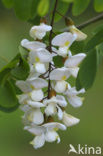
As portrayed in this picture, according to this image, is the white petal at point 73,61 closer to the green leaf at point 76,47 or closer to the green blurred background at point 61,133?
the green leaf at point 76,47

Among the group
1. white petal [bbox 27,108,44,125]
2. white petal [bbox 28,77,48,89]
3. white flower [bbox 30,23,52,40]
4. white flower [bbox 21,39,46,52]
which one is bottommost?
white petal [bbox 27,108,44,125]

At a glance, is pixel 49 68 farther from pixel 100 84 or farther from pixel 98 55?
pixel 100 84

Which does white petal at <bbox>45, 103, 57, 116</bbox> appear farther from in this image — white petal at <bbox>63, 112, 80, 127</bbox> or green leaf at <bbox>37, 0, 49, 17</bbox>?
green leaf at <bbox>37, 0, 49, 17</bbox>

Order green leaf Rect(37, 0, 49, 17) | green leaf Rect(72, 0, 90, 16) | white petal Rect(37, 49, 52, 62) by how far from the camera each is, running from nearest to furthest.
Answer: green leaf Rect(37, 0, 49, 17)
white petal Rect(37, 49, 52, 62)
green leaf Rect(72, 0, 90, 16)

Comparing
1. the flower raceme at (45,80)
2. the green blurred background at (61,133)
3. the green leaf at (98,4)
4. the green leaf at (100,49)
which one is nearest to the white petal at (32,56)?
the flower raceme at (45,80)

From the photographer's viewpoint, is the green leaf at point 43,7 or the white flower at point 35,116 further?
the white flower at point 35,116

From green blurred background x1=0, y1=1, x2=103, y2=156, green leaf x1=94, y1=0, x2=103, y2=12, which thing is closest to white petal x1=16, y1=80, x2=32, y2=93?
green leaf x1=94, y1=0, x2=103, y2=12
